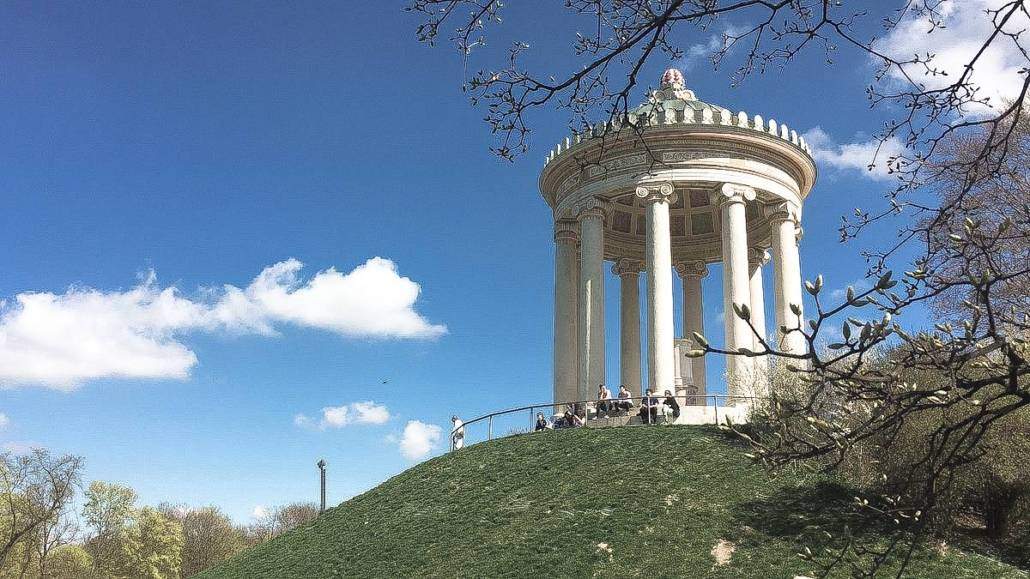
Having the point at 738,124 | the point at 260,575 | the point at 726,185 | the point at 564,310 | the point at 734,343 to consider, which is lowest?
the point at 260,575

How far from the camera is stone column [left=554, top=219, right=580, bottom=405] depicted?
3781 cm

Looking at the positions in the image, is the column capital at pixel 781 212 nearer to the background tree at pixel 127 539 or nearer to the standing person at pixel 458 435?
the standing person at pixel 458 435

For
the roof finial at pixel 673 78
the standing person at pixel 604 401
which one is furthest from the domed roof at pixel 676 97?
the standing person at pixel 604 401

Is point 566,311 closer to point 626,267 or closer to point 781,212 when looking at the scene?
point 626,267

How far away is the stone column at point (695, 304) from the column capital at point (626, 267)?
1.98m

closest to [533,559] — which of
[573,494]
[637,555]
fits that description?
[637,555]

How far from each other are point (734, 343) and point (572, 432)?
7.71 metres

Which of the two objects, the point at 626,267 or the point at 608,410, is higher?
the point at 626,267

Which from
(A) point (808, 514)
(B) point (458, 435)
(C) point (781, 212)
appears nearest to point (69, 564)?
(B) point (458, 435)

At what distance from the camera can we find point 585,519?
21.2 meters

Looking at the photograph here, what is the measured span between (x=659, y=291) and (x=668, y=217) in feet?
11.5

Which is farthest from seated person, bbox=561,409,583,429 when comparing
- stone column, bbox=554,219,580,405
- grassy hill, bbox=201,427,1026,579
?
stone column, bbox=554,219,580,405

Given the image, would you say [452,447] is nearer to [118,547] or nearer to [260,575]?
[260,575]

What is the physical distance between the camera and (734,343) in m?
33.4
